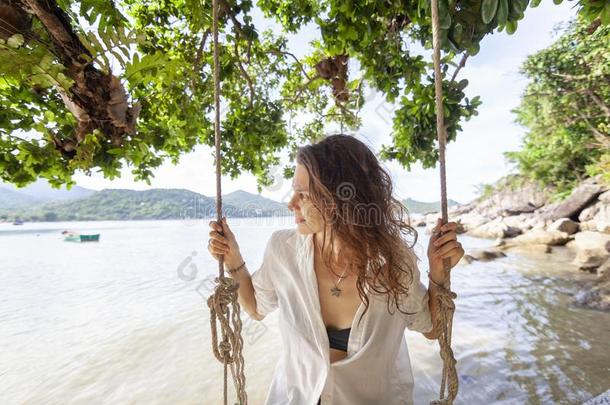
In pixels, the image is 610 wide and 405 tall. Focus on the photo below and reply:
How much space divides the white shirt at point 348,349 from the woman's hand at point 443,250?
10 centimetres

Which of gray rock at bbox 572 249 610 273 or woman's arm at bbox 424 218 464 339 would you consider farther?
gray rock at bbox 572 249 610 273

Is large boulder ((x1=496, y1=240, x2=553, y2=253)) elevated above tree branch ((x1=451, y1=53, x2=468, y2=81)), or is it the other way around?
tree branch ((x1=451, y1=53, x2=468, y2=81))

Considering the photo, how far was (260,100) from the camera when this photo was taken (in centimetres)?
344

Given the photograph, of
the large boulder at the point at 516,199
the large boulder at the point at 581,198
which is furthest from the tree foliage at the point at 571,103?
the large boulder at the point at 516,199

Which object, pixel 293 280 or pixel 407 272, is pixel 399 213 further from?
pixel 293 280

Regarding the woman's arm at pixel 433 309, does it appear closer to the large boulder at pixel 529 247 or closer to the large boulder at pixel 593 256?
the large boulder at pixel 593 256

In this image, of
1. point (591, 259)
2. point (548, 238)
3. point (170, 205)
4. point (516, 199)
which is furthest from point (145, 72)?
point (516, 199)

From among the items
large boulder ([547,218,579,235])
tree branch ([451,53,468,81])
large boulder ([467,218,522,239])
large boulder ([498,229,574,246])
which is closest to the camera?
tree branch ([451,53,468,81])

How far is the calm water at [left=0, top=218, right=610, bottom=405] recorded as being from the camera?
8.79ft

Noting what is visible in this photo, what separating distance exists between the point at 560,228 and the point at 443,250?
12.3 meters

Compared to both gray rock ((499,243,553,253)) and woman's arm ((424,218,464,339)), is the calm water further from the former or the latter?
gray rock ((499,243,553,253))

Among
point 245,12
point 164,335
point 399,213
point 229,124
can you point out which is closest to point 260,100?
point 229,124

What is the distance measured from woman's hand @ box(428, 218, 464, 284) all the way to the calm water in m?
0.97

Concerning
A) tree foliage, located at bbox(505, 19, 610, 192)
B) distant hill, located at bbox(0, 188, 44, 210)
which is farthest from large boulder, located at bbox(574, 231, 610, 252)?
distant hill, located at bbox(0, 188, 44, 210)
